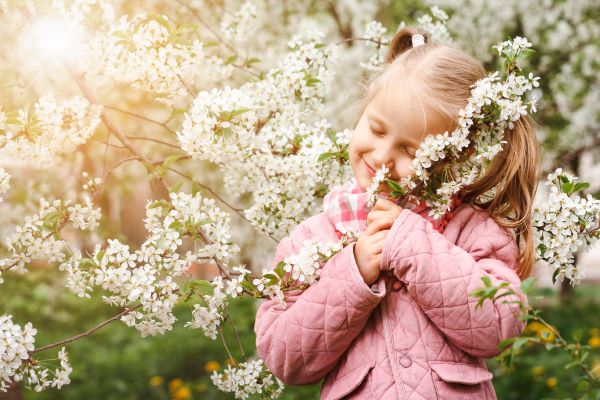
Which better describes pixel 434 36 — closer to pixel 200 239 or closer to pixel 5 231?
pixel 200 239

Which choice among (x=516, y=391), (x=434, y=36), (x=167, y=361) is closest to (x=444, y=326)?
(x=434, y=36)

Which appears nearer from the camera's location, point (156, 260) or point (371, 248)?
point (371, 248)

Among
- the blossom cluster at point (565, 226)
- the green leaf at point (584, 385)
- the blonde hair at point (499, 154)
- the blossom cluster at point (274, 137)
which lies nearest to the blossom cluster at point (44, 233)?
the blossom cluster at point (274, 137)

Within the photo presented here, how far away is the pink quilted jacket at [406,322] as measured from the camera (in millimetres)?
1729

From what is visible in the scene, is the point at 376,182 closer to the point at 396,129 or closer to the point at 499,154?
the point at 396,129

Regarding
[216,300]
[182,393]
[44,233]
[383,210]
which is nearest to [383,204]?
[383,210]

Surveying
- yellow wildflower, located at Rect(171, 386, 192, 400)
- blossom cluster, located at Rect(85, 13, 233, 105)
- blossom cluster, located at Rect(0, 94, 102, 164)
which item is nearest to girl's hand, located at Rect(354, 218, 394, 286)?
blossom cluster, located at Rect(85, 13, 233, 105)

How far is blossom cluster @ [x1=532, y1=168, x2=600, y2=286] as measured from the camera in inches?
75.4

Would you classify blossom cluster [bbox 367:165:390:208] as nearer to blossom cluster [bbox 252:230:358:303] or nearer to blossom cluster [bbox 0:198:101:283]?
blossom cluster [bbox 252:230:358:303]

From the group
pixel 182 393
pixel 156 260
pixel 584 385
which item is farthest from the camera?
pixel 182 393

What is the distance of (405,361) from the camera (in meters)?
1.75

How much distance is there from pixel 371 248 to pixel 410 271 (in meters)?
0.12

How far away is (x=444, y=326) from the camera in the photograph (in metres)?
1.74

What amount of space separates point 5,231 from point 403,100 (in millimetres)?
4125
